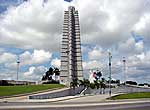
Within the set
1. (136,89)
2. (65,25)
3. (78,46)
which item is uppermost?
(65,25)

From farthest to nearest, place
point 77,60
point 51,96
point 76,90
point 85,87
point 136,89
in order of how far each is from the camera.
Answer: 1. point 77,60
2. point 136,89
3. point 85,87
4. point 76,90
5. point 51,96

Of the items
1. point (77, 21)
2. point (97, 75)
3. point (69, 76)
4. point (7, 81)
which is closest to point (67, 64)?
point (69, 76)

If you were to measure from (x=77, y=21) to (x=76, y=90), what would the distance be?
243 feet

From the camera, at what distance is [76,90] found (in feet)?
372

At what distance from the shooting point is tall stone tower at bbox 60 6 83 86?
162500 millimetres

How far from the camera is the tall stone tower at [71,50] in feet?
533

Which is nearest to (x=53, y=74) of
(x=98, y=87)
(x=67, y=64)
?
(x=67, y=64)

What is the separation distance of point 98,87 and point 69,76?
3337 centimetres

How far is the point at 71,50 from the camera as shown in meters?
164

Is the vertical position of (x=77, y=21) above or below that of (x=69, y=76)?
above

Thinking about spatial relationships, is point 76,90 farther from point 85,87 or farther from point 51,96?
point 51,96

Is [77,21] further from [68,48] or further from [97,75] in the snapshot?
[97,75]

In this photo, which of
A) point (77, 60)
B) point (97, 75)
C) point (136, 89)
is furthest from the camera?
point (77, 60)

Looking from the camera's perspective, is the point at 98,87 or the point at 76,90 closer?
the point at 76,90
